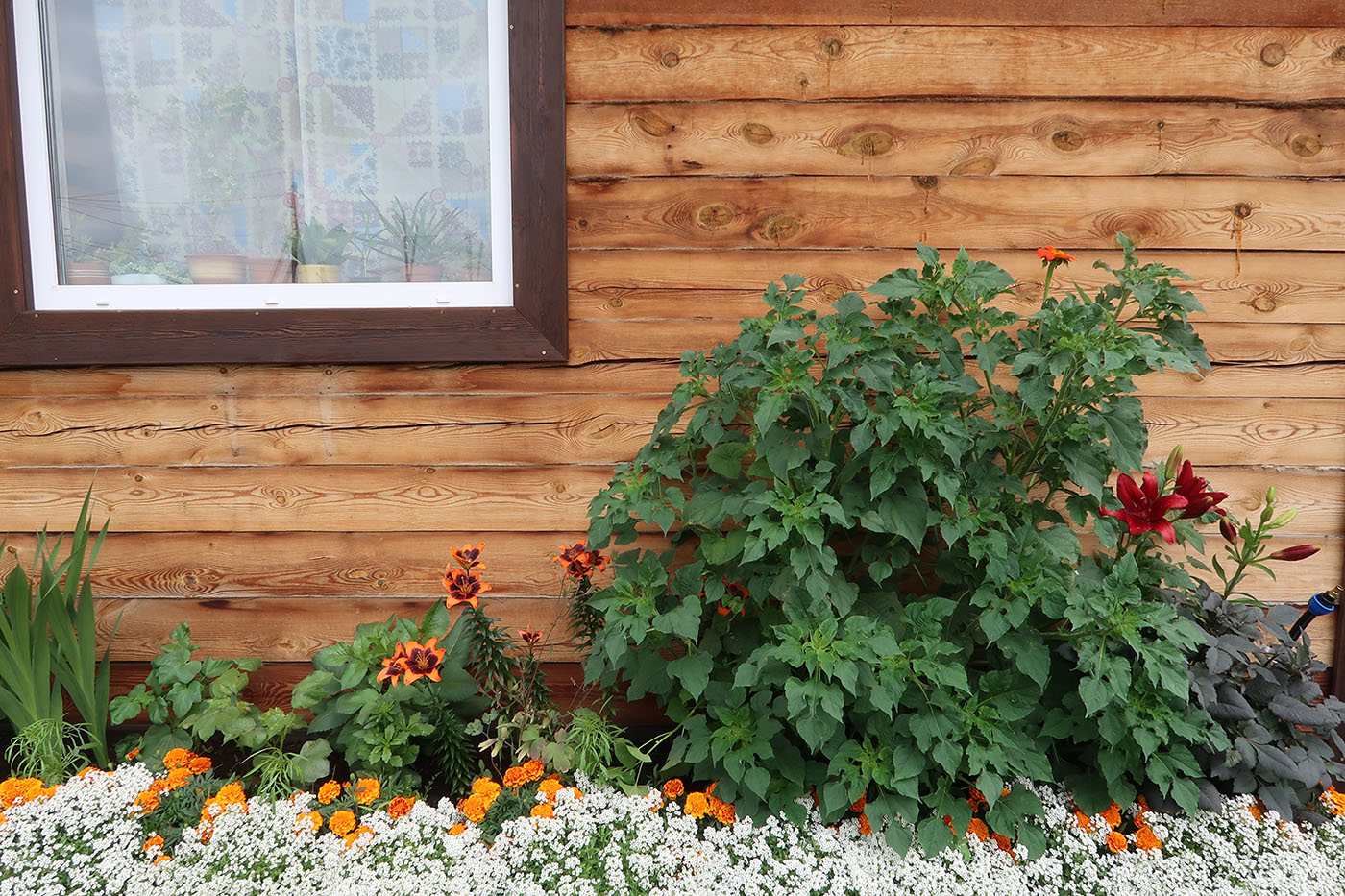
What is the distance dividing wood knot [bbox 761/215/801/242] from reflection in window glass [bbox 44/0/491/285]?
807 millimetres

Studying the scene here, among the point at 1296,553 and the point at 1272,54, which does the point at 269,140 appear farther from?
the point at 1296,553

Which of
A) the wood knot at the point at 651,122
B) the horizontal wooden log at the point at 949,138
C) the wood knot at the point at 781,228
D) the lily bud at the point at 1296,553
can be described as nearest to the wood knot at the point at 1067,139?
the horizontal wooden log at the point at 949,138

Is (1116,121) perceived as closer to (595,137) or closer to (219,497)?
(595,137)

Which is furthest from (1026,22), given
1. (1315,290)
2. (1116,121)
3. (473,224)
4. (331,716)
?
(331,716)

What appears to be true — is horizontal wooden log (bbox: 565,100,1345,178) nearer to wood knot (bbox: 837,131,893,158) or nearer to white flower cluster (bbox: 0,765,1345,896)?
wood knot (bbox: 837,131,893,158)

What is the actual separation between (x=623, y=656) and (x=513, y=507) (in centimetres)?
58

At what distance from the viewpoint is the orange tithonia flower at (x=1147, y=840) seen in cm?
199

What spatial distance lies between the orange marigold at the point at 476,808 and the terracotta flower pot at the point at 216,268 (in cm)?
160

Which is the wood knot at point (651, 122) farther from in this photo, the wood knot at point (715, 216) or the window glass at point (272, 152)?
the window glass at point (272, 152)

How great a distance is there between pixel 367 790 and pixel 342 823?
96 millimetres

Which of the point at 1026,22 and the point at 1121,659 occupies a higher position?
the point at 1026,22

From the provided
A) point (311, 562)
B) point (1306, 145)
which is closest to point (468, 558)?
point (311, 562)

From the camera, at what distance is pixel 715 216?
231 cm

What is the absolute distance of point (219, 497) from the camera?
2408mm
